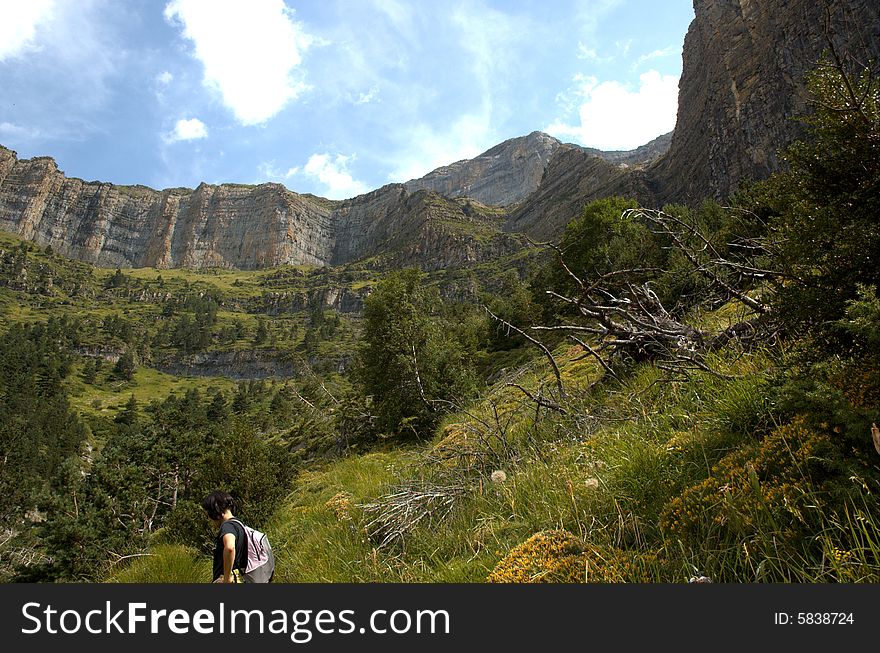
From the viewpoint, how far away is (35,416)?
84.1 metres

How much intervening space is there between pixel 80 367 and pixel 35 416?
67625mm

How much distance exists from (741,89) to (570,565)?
129 meters

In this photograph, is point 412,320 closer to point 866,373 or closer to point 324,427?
point 324,427

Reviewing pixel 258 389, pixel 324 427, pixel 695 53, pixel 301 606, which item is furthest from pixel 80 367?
pixel 695 53

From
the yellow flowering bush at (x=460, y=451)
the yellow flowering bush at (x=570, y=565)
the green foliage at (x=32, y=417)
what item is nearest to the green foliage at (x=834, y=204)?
the yellow flowering bush at (x=570, y=565)

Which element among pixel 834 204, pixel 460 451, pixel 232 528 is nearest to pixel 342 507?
pixel 232 528

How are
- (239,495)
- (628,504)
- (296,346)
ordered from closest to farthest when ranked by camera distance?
(628,504) < (239,495) < (296,346)

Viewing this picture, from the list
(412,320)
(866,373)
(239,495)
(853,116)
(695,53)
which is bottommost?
(239,495)

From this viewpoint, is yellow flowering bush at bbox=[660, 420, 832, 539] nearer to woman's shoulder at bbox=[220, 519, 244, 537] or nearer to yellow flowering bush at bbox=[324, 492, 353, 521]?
yellow flowering bush at bbox=[324, 492, 353, 521]

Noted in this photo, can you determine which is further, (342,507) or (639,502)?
(342,507)

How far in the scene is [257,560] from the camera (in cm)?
550

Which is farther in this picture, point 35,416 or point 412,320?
point 35,416

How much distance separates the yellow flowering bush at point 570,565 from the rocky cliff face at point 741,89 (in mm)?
90508

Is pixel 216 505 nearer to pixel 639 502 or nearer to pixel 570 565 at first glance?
pixel 570 565
